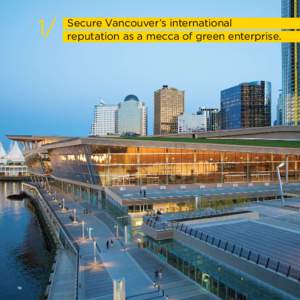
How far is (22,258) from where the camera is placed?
50.1 meters

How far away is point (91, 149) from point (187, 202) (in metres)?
19.1

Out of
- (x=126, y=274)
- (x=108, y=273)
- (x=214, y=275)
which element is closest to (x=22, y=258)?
(x=108, y=273)

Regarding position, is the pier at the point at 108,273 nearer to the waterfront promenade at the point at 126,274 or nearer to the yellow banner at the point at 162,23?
the waterfront promenade at the point at 126,274

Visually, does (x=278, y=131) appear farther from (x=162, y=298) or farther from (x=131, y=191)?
(x=162, y=298)

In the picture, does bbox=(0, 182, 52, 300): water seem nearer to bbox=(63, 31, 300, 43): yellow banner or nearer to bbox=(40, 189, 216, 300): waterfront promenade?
bbox=(40, 189, 216, 300): waterfront promenade

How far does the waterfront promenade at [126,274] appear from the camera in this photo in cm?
2619

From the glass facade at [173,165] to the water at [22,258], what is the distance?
524 inches

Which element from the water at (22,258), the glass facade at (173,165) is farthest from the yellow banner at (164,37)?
the glass facade at (173,165)

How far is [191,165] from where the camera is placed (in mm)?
62469

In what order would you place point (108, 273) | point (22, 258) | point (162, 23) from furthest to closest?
point (22, 258), point (108, 273), point (162, 23)

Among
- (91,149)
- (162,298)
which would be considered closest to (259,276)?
(162,298)

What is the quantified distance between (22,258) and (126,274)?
2489 centimetres

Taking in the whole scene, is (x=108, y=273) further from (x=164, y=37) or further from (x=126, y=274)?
(x=164, y=37)

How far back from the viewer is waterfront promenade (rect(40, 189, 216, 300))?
26188 millimetres
